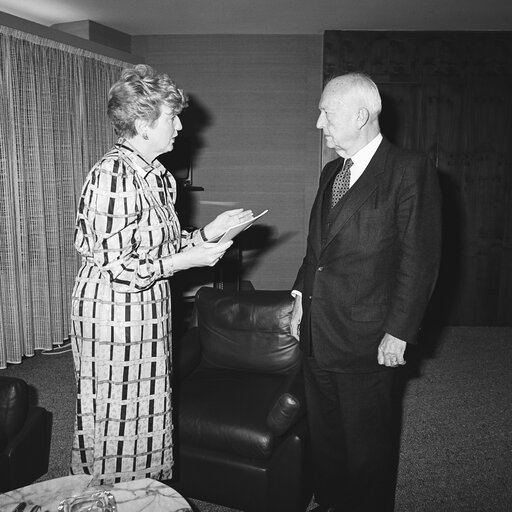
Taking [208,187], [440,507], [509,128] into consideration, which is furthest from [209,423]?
[509,128]

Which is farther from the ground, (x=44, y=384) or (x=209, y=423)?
(x=209, y=423)

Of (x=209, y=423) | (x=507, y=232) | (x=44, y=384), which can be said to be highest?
(x=507, y=232)

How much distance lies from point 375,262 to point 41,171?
3.14 m

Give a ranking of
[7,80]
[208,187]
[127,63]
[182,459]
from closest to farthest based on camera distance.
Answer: [182,459], [7,80], [127,63], [208,187]

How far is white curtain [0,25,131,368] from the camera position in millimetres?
3969

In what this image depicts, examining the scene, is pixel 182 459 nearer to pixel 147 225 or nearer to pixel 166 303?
pixel 166 303

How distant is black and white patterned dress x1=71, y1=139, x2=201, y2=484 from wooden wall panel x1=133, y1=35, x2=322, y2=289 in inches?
138

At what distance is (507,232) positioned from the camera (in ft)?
17.4

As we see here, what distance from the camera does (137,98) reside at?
1.94 m

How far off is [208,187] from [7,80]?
2.19m

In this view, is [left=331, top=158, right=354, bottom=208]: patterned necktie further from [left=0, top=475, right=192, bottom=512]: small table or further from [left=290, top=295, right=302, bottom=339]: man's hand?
[left=0, top=475, right=192, bottom=512]: small table

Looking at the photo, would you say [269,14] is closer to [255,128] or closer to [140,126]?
[255,128]

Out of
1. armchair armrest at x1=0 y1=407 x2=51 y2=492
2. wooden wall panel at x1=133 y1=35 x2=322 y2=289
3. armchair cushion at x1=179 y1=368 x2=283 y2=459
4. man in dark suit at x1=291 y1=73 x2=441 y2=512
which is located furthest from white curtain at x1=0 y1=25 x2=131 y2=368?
man in dark suit at x1=291 y1=73 x2=441 y2=512

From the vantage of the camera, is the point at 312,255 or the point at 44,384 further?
the point at 44,384
